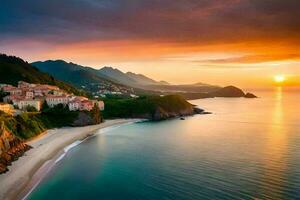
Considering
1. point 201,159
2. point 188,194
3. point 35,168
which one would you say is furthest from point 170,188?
point 35,168

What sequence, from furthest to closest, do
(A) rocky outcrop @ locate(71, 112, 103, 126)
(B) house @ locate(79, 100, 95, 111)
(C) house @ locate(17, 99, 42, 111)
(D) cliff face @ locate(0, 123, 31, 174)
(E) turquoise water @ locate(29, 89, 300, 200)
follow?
(B) house @ locate(79, 100, 95, 111) < (A) rocky outcrop @ locate(71, 112, 103, 126) < (C) house @ locate(17, 99, 42, 111) < (D) cliff face @ locate(0, 123, 31, 174) < (E) turquoise water @ locate(29, 89, 300, 200)

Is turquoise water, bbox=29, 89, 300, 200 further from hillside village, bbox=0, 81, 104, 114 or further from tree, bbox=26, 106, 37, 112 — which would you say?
tree, bbox=26, 106, 37, 112

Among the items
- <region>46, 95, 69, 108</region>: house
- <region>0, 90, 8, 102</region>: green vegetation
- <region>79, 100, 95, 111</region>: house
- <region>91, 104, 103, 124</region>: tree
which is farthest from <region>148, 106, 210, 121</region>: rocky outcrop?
<region>0, 90, 8, 102</region>: green vegetation

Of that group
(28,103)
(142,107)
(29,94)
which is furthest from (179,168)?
(142,107)

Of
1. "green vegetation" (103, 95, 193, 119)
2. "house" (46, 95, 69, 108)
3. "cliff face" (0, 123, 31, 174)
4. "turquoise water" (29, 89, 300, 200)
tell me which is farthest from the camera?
"green vegetation" (103, 95, 193, 119)

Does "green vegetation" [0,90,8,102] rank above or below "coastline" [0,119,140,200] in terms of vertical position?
above

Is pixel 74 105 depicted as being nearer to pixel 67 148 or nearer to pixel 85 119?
pixel 85 119

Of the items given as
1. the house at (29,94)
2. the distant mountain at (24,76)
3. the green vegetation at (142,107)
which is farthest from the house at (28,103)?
the distant mountain at (24,76)
